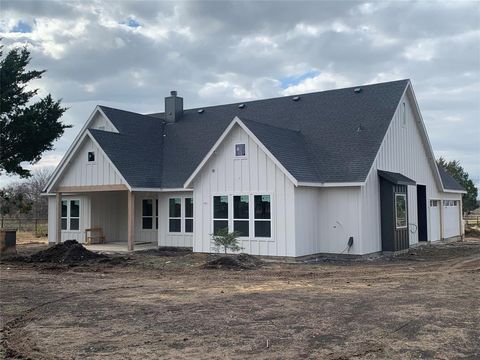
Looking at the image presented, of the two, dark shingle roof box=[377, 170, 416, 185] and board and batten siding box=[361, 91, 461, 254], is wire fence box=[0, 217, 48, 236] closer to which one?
board and batten siding box=[361, 91, 461, 254]

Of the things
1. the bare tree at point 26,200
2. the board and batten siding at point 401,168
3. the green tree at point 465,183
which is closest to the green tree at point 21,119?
the bare tree at point 26,200

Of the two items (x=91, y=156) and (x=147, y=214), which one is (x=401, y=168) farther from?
(x=91, y=156)

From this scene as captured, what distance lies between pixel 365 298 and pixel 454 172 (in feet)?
122

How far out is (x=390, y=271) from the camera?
1527cm

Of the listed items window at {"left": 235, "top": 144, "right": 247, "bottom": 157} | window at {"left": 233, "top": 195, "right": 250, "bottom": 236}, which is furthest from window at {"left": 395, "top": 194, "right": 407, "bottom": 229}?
window at {"left": 235, "top": 144, "right": 247, "bottom": 157}

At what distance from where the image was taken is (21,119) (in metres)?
22.0

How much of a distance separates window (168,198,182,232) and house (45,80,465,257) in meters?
0.05

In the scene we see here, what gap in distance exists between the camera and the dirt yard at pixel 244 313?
696 centimetres

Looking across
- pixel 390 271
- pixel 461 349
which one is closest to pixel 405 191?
pixel 390 271

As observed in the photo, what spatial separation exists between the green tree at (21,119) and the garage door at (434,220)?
1840cm

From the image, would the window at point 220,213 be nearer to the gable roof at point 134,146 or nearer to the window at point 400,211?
the gable roof at point 134,146

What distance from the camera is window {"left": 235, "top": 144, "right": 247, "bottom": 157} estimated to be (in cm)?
1883

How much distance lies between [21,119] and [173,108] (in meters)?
8.52

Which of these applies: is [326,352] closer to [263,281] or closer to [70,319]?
[70,319]
